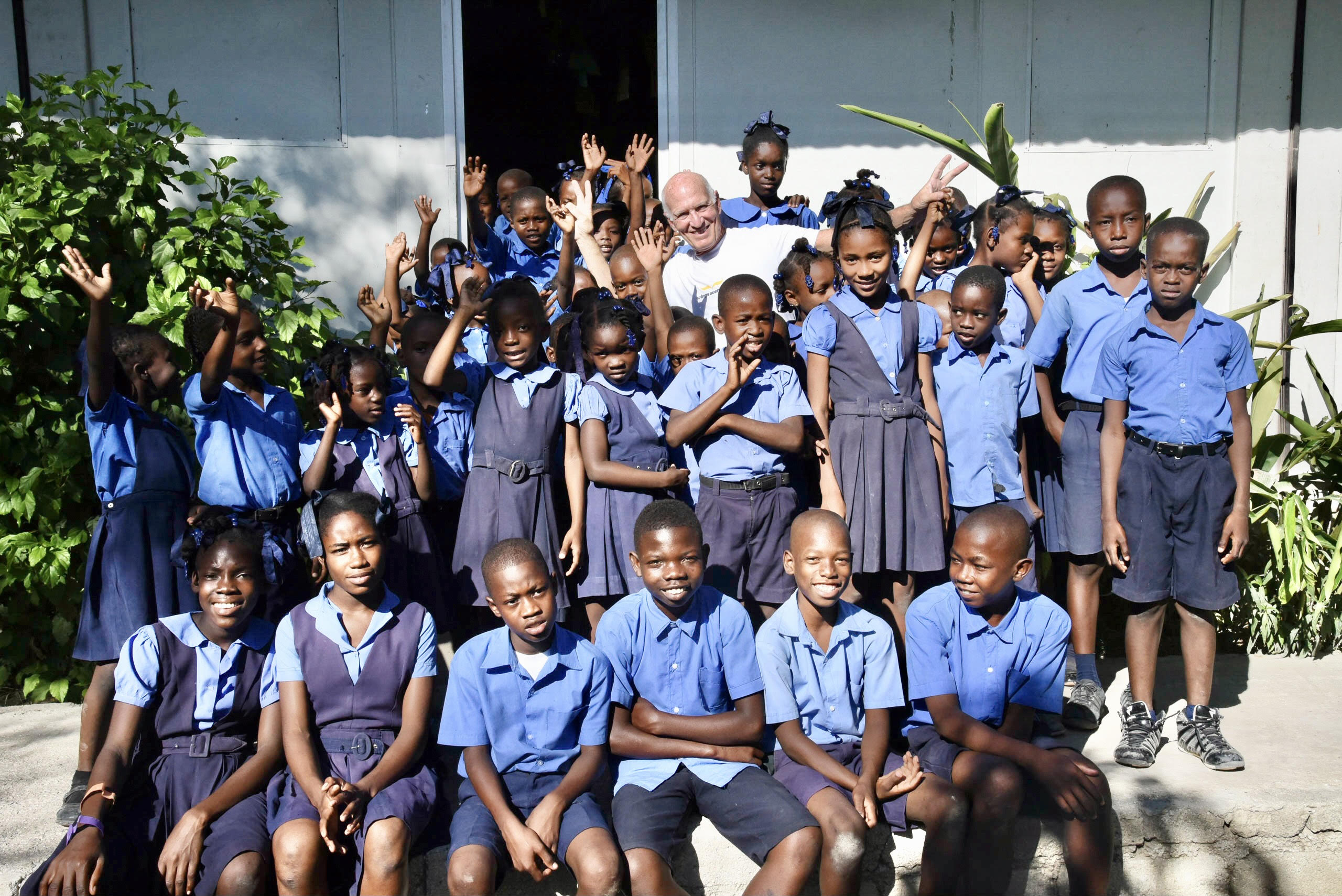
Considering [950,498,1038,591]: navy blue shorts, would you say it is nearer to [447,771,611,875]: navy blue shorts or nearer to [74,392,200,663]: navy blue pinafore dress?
[447,771,611,875]: navy blue shorts

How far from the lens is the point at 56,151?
4004 millimetres

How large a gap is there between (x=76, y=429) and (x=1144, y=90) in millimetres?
5039

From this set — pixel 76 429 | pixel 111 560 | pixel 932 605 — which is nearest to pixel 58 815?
pixel 111 560

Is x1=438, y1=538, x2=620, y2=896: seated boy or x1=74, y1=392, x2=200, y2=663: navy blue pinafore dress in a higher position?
x1=74, y1=392, x2=200, y2=663: navy blue pinafore dress

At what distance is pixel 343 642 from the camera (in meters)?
2.95

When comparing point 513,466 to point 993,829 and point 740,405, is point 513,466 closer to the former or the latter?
point 740,405

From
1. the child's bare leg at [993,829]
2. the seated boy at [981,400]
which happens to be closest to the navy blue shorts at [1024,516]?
the seated boy at [981,400]

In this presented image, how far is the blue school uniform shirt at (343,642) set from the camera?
115 inches

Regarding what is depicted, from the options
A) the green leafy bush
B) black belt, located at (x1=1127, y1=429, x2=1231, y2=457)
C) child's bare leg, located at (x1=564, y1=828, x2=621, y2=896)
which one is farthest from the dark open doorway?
child's bare leg, located at (x1=564, y1=828, x2=621, y2=896)

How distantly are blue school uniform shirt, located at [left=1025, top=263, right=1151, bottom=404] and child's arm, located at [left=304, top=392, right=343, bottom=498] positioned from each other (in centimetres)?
223

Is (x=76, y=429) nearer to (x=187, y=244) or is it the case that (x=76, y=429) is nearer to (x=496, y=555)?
(x=187, y=244)

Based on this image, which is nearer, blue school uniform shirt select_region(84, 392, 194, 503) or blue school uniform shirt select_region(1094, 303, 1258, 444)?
blue school uniform shirt select_region(84, 392, 194, 503)

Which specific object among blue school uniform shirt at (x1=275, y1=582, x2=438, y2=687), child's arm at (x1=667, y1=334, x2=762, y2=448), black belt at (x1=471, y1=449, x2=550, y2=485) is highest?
child's arm at (x1=667, y1=334, x2=762, y2=448)

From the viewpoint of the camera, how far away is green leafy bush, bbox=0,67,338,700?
388 centimetres
